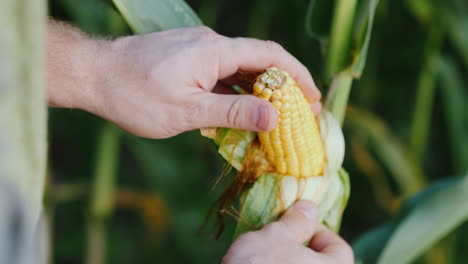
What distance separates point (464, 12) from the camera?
1.24m

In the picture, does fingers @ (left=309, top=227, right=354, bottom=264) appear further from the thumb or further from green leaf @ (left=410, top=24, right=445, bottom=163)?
green leaf @ (left=410, top=24, right=445, bottom=163)

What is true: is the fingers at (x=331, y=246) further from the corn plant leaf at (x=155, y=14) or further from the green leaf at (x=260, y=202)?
the corn plant leaf at (x=155, y=14)

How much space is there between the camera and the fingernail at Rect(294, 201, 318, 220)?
620mm

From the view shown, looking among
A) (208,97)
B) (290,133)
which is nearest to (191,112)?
(208,97)

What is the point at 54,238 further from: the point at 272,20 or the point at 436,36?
the point at 436,36

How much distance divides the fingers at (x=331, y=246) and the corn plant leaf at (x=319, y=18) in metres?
0.31

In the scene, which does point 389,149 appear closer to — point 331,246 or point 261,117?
point 331,246

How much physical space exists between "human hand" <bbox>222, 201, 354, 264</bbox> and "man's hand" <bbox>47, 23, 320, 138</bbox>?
139 mm

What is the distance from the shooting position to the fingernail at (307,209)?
0.62m

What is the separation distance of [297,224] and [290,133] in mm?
122

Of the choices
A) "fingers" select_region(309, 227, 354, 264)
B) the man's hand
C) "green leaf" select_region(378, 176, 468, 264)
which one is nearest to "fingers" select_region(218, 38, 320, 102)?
the man's hand

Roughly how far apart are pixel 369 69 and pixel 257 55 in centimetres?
109

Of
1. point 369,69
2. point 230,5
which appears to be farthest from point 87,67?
point 230,5

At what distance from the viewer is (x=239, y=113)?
57cm
